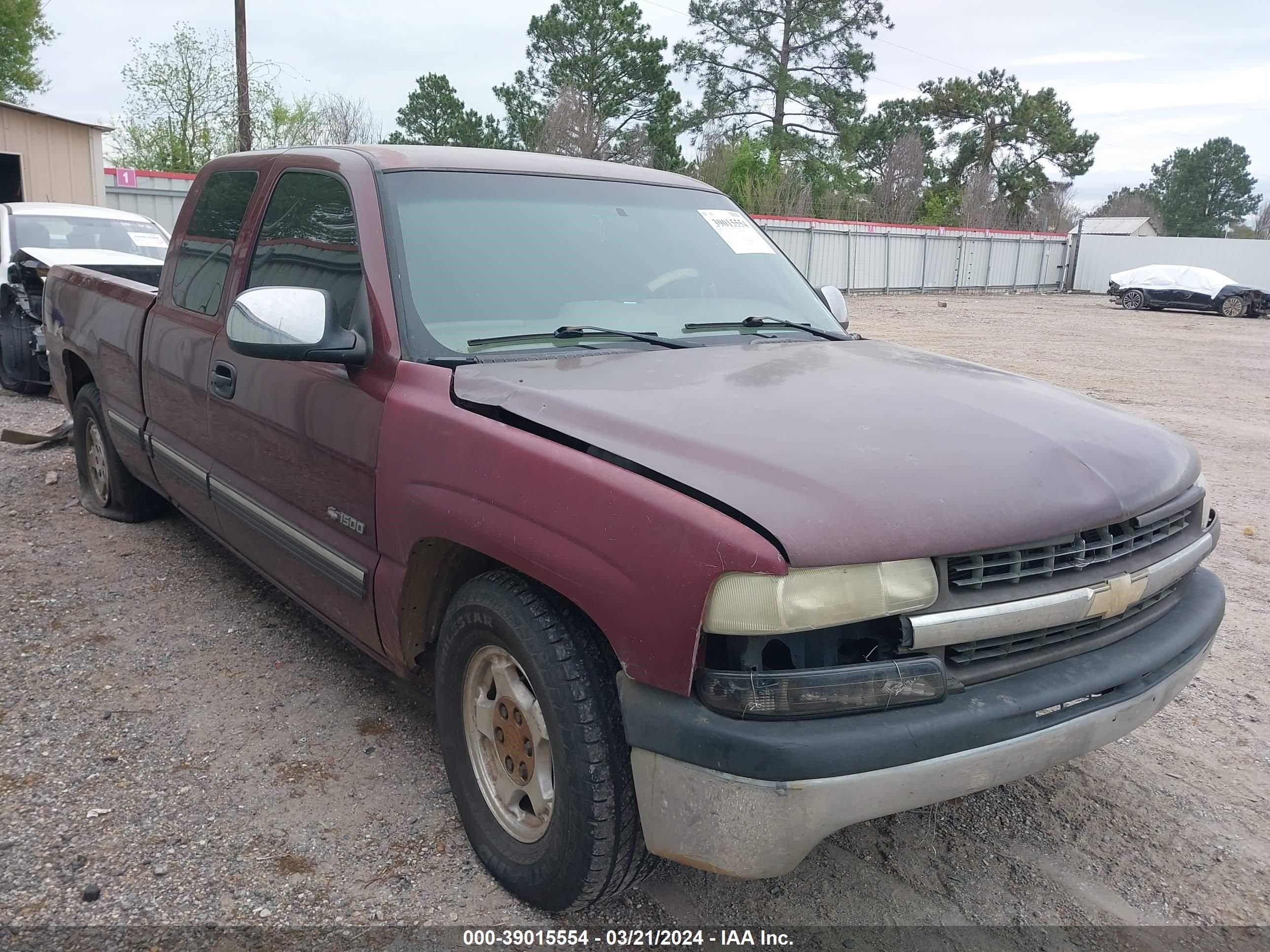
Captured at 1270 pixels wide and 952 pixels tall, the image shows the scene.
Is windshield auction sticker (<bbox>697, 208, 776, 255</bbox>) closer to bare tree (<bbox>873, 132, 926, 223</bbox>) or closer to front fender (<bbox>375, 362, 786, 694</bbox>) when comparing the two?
front fender (<bbox>375, 362, 786, 694</bbox>)

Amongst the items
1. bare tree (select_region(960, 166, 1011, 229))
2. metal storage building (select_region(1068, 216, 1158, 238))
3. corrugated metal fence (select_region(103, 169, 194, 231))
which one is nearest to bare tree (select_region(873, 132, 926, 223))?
bare tree (select_region(960, 166, 1011, 229))

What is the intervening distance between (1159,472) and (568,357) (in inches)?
62.1

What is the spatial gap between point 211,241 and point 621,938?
3.13m

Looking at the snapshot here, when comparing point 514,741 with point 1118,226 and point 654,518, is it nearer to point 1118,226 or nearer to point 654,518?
point 654,518

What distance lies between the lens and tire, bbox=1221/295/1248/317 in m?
28.5

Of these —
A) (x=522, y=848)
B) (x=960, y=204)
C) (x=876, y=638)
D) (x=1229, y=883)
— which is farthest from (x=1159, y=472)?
(x=960, y=204)

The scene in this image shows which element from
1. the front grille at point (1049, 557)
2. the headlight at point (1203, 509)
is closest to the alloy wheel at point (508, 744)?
the front grille at point (1049, 557)

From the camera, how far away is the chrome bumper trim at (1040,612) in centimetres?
201

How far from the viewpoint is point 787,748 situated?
191 cm

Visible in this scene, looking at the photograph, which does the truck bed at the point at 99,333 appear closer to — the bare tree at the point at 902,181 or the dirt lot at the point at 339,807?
the dirt lot at the point at 339,807

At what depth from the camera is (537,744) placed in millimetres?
2383

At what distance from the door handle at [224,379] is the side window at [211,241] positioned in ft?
0.82

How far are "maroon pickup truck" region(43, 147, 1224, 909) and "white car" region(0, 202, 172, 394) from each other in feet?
19.5

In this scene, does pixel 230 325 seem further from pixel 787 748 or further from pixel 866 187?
pixel 866 187
